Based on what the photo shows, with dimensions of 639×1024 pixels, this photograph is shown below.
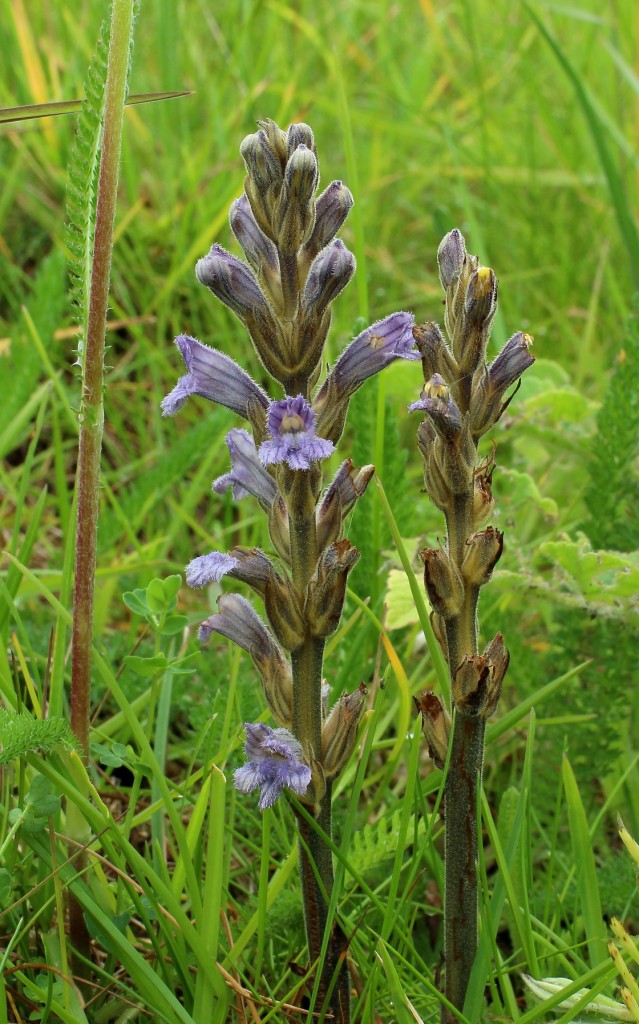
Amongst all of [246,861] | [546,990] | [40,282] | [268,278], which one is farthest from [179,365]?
[546,990]

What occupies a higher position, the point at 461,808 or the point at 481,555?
the point at 481,555

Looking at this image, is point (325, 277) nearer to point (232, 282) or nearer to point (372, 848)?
point (232, 282)

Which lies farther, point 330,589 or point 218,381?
point 218,381

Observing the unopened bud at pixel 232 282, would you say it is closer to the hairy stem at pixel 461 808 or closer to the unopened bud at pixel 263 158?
the unopened bud at pixel 263 158

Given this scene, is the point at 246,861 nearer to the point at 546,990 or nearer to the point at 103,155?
the point at 546,990

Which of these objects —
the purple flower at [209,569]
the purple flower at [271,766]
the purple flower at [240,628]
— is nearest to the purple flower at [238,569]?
the purple flower at [209,569]

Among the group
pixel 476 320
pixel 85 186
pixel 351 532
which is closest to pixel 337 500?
pixel 476 320
